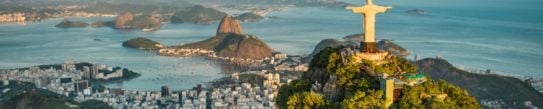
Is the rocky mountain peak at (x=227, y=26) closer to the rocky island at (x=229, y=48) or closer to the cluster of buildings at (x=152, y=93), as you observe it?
the rocky island at (x=229, y=48)

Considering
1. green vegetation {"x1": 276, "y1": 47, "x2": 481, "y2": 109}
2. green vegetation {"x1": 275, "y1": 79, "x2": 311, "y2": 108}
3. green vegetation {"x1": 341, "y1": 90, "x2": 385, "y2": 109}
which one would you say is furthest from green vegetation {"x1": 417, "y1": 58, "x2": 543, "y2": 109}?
green vegetation {"x1": 341, "y1": 90, "x2": 385, "y2": 109}

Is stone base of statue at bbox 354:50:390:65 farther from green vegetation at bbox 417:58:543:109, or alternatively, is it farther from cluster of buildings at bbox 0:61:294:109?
green vegetation at bbox 417:58:543:109

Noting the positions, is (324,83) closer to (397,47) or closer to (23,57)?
(397,47)

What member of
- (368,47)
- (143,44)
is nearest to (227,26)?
(143,44)

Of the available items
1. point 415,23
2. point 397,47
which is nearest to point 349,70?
point 397,47

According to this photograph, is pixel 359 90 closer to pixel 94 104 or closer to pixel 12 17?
pixel 94 104

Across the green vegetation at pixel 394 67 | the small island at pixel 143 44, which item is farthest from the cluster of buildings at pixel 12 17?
the green vegetation at pixel 394 67
